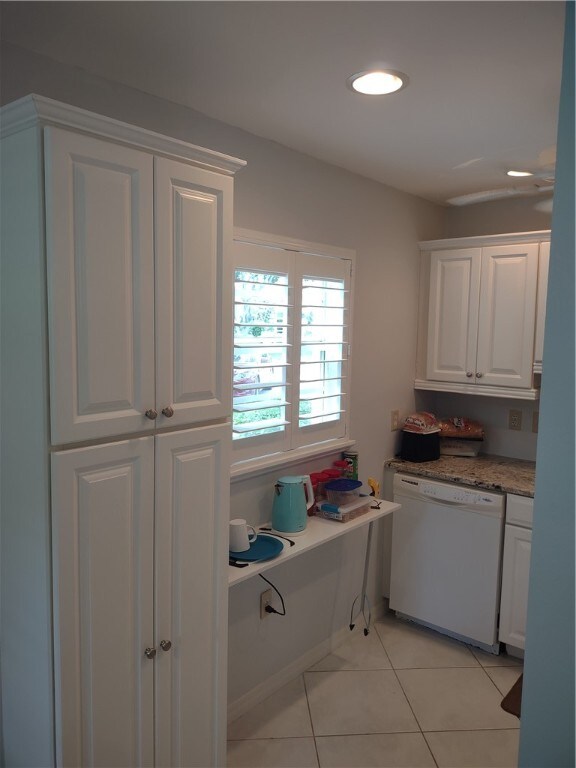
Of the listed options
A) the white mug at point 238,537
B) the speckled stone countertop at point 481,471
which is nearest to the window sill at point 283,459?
the white mug at point 238,537

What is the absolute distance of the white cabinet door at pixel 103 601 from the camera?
149 centimetres

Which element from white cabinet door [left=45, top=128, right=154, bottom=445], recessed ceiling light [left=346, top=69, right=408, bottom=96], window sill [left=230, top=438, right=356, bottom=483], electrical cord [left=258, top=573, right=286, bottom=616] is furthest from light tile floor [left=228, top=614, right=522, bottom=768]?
recessed ceiling light [left=346, top=69, right=408, bottom=96]

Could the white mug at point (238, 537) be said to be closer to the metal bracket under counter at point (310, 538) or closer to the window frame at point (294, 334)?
the metal bracket under counter at point (310, 538)

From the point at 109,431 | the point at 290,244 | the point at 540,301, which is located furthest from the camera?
the point at 540,301

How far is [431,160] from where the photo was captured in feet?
9.00

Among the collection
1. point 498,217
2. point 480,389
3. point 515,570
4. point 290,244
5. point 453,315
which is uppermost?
point 498,217

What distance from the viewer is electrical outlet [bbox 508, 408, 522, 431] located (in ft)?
11.5

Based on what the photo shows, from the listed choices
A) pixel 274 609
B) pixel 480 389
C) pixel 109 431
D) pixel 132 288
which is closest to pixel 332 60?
pixel 132 288

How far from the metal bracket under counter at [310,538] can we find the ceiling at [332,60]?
167 centimetres

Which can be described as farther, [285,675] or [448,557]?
[448,557]

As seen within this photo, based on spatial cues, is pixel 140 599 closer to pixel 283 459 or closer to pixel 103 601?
pixel 103 601

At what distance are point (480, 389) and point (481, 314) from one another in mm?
424

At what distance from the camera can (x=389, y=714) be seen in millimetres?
2639

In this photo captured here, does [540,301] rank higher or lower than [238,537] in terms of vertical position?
higher
